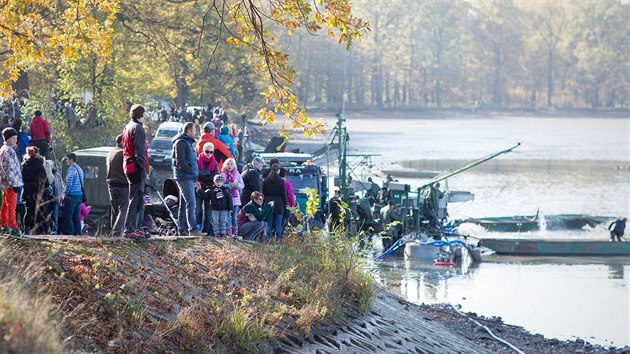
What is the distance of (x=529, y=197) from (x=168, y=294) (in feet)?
161

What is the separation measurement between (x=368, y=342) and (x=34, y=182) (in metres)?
5.22

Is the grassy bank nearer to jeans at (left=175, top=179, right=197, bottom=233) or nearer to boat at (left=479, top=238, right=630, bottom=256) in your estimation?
jeans at (left=175, top=179, right=197, bottom=233)

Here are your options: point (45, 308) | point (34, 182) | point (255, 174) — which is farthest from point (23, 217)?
point (45, 308)

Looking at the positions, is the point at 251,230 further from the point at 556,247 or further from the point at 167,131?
the point at 167,131

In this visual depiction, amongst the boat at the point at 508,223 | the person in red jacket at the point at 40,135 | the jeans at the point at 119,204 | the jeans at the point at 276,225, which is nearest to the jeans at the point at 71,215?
the jeans at the point at 276,225

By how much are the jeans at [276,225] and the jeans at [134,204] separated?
13.5 feet

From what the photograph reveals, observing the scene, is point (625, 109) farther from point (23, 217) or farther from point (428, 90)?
point (23, 217)

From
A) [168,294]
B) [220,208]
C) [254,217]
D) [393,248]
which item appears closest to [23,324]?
[168,294]

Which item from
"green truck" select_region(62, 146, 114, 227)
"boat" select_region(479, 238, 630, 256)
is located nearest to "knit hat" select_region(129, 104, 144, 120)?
"green truck" select_region(62, 146, 114, 227)

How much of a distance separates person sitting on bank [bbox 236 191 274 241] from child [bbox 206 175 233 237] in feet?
2.54

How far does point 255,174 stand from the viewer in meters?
19.3

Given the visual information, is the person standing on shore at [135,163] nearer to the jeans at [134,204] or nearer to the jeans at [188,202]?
the jeans at [134,204]

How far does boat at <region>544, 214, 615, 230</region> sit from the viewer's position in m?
46.8

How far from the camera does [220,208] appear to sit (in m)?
17.2
